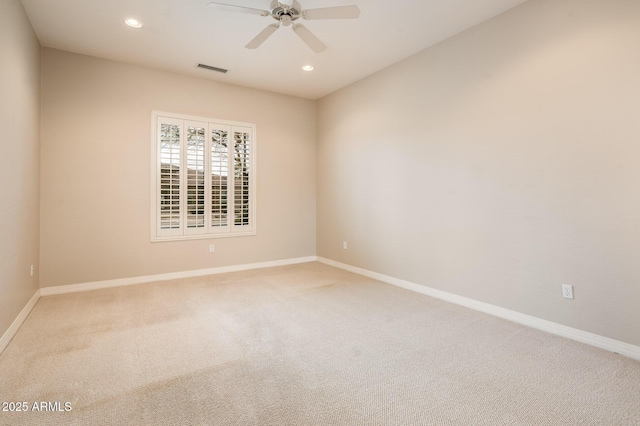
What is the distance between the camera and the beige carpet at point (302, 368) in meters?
1.69

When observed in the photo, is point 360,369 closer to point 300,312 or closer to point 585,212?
point 300,312

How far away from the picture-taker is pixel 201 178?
4.72m

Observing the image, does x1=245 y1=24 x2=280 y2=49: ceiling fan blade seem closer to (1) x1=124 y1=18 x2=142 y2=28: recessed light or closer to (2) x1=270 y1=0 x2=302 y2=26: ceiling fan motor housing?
(2) x1=270 y1=0 x2=302 y2=26: ceiling fan motor housing

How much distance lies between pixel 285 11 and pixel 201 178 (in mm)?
2809

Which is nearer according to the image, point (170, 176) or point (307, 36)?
point (307, 36)

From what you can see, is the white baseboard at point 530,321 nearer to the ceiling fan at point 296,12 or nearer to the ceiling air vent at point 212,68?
the ceiling fan at point 296,12

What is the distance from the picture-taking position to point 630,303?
2.38 m

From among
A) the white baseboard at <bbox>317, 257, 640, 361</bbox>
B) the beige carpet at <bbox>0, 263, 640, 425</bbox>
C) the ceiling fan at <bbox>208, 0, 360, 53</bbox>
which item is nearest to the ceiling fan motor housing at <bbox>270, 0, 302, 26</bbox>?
the ceiling fan at <bbox>208, 0, 360, 53</bbox>

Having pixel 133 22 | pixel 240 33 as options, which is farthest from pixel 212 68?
pixel 133 22

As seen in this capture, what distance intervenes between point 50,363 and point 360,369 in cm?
217

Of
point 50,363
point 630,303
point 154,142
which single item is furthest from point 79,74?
point 630,303

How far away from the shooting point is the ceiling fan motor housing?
2.60 metres

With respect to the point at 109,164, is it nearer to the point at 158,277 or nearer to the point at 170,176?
the point at 170,176

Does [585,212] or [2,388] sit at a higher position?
[585,212]
